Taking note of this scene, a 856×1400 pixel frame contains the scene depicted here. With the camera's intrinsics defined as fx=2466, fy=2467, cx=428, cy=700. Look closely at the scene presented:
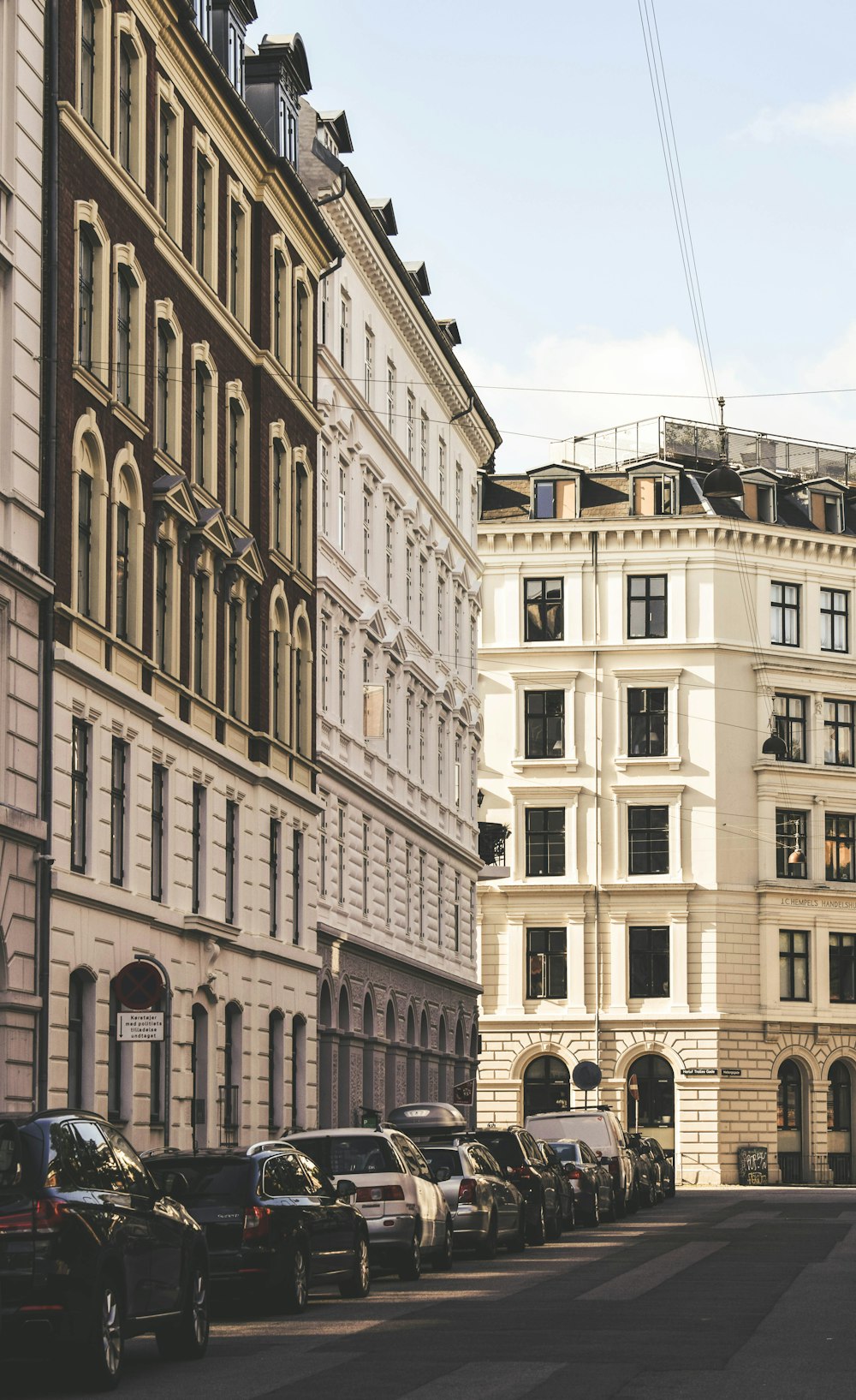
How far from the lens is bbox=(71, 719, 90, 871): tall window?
31031 millimetres

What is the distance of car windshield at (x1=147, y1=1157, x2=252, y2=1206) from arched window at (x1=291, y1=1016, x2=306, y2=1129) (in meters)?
23.3

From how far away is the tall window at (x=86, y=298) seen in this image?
3198 cm

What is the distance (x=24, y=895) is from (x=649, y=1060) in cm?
4927

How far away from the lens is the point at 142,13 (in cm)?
3531

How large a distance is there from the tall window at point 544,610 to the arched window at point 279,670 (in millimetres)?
35253

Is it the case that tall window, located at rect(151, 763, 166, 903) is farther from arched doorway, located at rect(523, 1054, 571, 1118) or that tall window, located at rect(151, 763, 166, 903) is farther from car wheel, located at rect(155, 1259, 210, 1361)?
arched doorway, located at rect(523, 1054, 571, 1118)

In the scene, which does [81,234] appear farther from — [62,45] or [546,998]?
[546,998]

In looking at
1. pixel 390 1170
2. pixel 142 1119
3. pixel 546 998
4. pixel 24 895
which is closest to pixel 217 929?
pixel 142 1119

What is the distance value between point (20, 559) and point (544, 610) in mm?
51330

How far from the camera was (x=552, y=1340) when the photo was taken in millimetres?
17938

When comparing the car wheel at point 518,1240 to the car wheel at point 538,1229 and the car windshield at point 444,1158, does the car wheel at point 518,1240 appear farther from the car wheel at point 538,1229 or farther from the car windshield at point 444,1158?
the car windshield at point 444,1158

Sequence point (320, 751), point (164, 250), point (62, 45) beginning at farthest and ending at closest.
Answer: point (320, 751), point (164, 250), point (62, 45)

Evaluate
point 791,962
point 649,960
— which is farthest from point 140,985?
point 791,962

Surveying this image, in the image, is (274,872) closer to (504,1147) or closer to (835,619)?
(504,1147)
